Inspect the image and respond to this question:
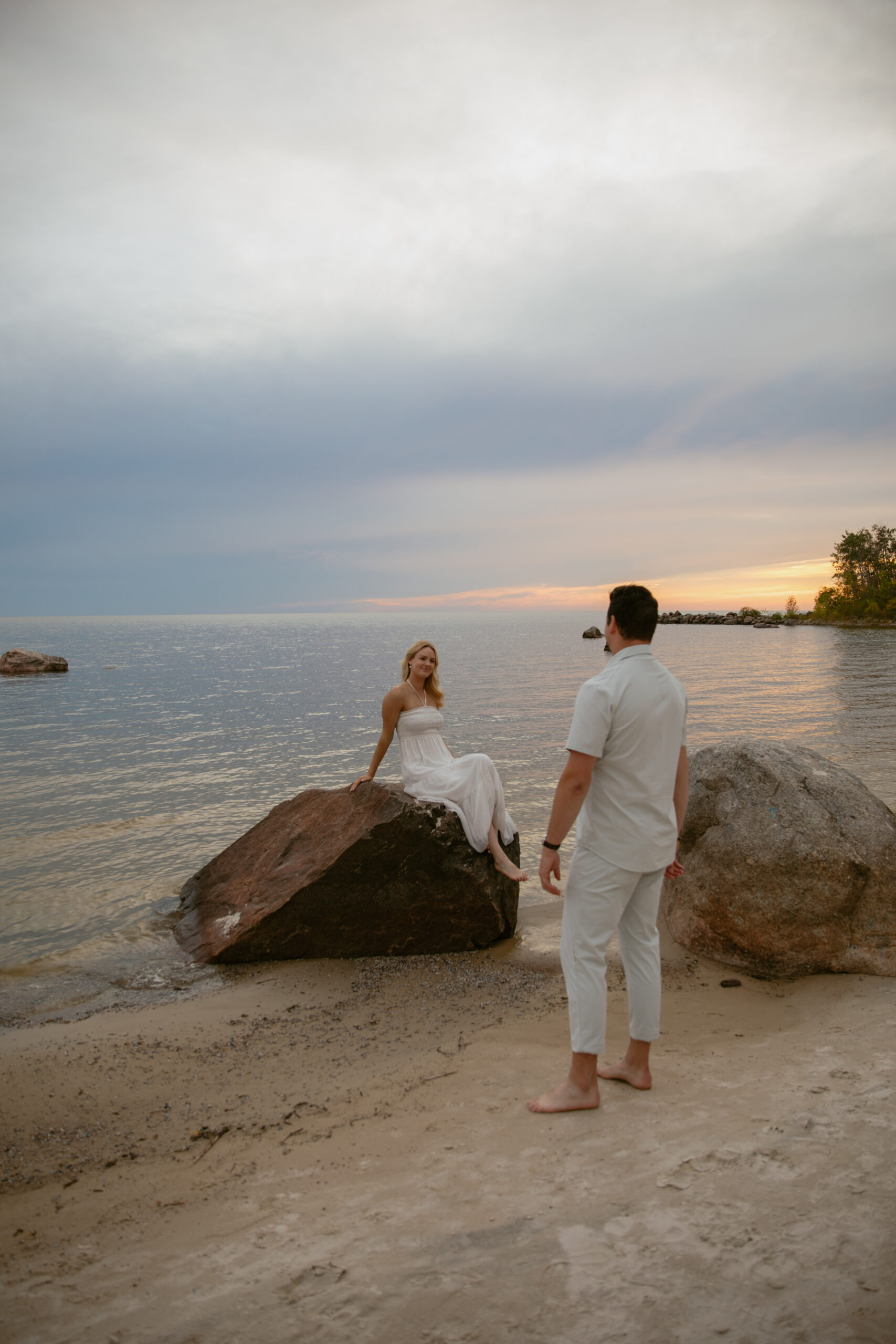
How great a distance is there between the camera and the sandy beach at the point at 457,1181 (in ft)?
8.52

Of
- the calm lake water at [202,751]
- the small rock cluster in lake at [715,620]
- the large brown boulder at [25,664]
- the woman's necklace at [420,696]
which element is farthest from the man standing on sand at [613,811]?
the small rock cluster in lake at [715,620]

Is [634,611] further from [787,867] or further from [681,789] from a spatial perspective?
[787,867]

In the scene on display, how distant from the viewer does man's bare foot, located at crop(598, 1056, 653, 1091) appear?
4.04 meters

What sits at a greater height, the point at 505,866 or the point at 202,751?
the point at 505,866

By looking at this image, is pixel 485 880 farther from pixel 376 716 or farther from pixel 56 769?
pixel 376 716

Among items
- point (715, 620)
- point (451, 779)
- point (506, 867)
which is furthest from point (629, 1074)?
point (715, 620)

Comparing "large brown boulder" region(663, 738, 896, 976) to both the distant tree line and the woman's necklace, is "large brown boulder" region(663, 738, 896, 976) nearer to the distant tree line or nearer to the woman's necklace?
the woman's necklace

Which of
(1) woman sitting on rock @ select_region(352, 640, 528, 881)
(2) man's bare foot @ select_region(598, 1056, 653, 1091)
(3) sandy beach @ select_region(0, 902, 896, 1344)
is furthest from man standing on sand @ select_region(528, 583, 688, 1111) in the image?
(1) woman sitting on rock @ select_region(352, 640, 528, 881)

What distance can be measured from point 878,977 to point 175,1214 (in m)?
5.00

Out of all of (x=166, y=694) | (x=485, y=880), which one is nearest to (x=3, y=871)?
(x=485, y=880)

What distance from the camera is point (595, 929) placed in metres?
3.82

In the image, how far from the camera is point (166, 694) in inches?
1423

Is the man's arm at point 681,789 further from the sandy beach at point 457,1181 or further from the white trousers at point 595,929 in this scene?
the sandy beach at point 457,1181

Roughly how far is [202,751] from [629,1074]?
59.8 ft
